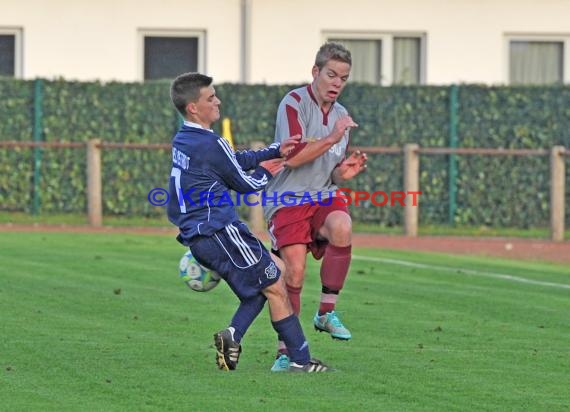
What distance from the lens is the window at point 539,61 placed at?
92.8 feet

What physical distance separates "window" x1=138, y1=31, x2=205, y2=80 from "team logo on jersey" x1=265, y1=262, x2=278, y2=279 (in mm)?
18402

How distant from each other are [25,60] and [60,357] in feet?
58.6

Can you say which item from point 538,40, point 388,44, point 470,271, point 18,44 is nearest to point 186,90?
point 470,271

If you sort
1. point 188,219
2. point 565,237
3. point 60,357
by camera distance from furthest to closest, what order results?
1. point 565,237
2. point 60,357
3. point 188,219

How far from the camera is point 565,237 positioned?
76.3ft

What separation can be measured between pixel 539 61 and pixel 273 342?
61.0 ft

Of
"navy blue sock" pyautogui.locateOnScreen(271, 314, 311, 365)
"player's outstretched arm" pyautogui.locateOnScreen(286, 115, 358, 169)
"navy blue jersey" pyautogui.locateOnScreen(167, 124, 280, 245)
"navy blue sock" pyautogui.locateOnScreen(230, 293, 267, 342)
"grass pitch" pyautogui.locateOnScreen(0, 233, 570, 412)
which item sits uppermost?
"player's outstretched arm" pyautogui.locateOnScreen(286, 115, 358, 169)

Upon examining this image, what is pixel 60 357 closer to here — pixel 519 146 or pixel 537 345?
pixel 537 345

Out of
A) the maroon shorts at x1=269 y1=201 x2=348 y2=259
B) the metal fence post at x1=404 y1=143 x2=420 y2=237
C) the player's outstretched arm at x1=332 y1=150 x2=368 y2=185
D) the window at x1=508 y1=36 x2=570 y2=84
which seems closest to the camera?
the player's outstretched arm at x1=332 y1=150 x2=368 y2=185

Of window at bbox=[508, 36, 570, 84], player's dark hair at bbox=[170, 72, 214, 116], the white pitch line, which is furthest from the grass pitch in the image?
window at bbox=[508, 36, 570, 84]

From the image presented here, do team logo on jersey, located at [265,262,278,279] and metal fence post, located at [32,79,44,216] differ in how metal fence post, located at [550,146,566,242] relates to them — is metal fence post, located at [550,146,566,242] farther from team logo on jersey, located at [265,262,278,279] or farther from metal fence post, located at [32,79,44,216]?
team logo on jersey, located at [265,262,278,279]

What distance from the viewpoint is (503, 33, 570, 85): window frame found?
28.1 m

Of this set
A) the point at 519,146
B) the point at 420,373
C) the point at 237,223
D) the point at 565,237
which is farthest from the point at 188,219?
the point at 519,146

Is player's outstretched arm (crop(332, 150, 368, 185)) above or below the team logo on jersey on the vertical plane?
above
